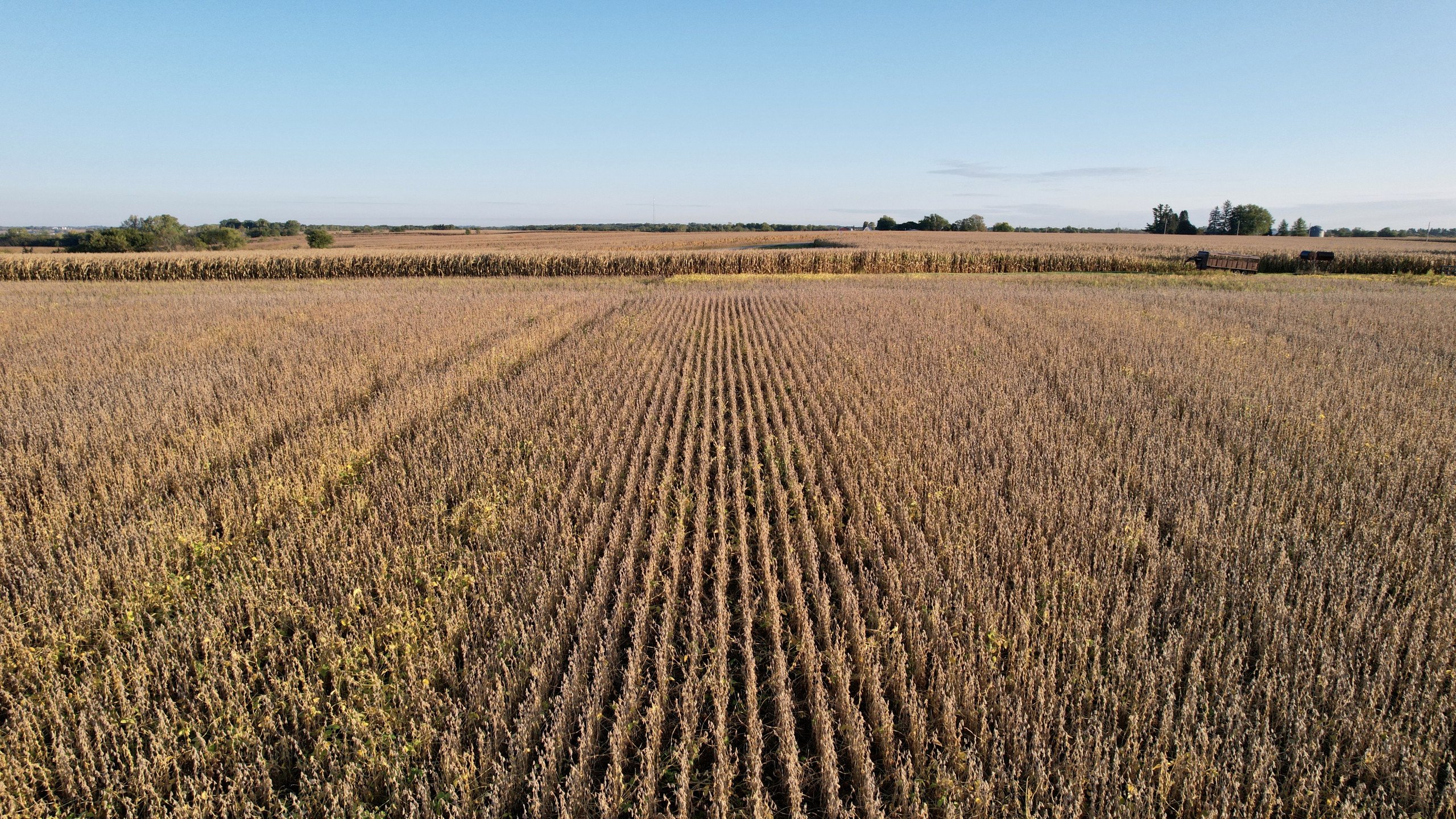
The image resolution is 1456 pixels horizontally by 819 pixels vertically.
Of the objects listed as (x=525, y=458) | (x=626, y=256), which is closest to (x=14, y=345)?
(x=525, y=458)

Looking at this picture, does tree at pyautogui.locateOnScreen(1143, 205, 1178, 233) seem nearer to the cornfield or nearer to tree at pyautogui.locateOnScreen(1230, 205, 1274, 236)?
tree at pyautogui.locateOnScreen(1230, 205, 1274, 236)

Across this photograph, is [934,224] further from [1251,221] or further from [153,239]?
[153,239]

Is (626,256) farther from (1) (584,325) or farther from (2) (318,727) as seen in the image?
(2) (318,727)

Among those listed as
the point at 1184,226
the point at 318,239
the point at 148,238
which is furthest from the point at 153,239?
the point at 1184,226

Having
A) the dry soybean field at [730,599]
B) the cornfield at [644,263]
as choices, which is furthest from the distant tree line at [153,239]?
the dry soybean field at [730,599]

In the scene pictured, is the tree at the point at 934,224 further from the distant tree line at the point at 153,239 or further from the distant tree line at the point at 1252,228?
the distant tree line at the point at 153,239
